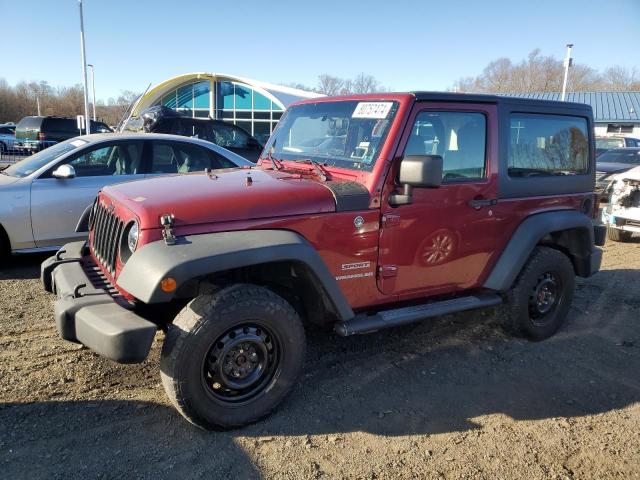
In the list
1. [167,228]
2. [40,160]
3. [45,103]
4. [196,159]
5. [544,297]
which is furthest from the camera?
[45,103]

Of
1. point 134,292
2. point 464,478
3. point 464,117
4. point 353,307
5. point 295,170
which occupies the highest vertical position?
point 464,117

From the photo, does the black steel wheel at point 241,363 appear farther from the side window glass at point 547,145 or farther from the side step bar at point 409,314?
the side window glass at point 547,145

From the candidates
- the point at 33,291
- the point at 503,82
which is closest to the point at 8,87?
the point at 503,82

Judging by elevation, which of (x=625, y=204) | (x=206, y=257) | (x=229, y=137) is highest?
(x=229, y=137)

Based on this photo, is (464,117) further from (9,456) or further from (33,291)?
(33,291)

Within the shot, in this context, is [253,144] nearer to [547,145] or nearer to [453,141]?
[547,145]

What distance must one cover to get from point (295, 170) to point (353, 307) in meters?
1.14

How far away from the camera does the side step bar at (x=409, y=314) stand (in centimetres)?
336

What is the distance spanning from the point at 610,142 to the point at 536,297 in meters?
18.3

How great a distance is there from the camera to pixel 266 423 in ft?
10.3

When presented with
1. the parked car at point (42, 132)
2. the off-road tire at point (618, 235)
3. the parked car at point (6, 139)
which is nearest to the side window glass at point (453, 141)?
the off-road tire at point (618, 235)

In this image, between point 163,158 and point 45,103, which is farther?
point 45,103

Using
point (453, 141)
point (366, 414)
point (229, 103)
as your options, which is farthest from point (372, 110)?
point (229, 103)

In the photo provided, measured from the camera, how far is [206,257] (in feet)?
8.77
